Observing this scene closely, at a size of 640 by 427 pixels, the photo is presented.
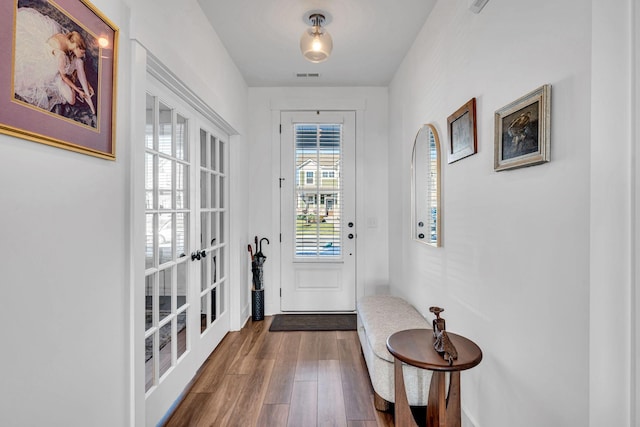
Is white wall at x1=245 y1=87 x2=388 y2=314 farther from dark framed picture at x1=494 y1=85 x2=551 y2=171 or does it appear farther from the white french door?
dark framed picture at x1=494 y1=85 x2=551 y2=171

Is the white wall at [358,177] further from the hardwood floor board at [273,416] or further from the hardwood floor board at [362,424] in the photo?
the hardwood floor board at [362,424]

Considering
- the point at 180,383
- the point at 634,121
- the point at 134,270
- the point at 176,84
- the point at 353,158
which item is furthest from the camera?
the point at 353,158

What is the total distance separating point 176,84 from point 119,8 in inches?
23.6

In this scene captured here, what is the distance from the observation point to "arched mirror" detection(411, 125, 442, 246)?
218cm

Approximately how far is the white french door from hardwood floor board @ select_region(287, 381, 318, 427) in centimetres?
73

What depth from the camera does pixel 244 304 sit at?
3455 millimetres

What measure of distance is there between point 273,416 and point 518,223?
167cm

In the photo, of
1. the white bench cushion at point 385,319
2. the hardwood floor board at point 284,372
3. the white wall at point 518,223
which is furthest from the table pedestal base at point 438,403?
the hardwood floor board at point 284,372

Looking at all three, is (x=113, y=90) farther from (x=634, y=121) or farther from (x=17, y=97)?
(x=634, y=121)

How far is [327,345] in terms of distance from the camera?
289cm

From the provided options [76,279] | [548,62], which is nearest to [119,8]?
[76,279]

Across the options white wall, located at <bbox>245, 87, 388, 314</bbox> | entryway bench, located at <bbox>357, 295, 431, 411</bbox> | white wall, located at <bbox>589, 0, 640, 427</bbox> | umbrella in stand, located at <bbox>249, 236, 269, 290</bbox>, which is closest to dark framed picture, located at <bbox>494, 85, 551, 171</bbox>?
white wall, located at <bbox>589, 0, 640, 427</bbox>

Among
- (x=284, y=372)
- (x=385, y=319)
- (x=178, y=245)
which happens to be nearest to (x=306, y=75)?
(x=178, y=245)

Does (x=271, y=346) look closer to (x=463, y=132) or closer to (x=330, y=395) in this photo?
(x=330, y=395)
